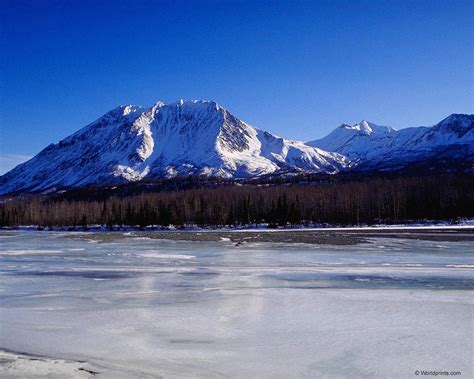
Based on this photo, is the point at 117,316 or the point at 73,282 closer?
the point at 117,316

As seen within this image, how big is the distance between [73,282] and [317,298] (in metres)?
11.2

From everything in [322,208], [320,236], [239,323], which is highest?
[322,208]

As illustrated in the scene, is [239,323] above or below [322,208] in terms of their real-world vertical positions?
below

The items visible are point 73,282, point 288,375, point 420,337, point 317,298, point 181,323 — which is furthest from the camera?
point 73,282

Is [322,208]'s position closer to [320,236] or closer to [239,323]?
[320,236]

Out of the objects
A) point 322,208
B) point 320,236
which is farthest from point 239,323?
point 322,208

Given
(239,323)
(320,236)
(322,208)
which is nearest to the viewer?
(239,323)

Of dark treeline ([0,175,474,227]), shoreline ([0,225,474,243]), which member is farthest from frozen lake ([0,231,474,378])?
dark treeline ([0,175,474,227])

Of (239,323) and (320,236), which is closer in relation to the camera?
(239,323)

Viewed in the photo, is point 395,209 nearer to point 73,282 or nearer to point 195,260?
point 195,260

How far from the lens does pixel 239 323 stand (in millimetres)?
13234

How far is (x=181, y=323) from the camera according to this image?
43.7ft

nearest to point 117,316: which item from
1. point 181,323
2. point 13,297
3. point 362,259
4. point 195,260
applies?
point 181,323

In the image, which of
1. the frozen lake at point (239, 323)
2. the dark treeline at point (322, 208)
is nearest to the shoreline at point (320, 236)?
the dark treeline at point (322, 208)
